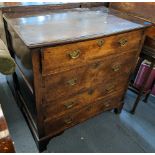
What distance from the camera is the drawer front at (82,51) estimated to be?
1047 millimetres

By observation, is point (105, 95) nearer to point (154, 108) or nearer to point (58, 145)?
point (58, 145)

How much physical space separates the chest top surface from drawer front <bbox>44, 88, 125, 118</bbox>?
1.62ft

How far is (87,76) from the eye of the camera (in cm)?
133

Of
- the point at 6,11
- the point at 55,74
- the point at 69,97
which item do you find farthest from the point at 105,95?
the point at 6,11

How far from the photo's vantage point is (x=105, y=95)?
1.63m

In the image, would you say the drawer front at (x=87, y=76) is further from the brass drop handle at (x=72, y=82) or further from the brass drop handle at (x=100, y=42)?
the brass drop handle at (x=100, y=42)

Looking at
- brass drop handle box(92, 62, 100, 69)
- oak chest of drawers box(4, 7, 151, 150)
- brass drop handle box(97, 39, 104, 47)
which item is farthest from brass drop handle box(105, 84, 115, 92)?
brass drop handle box(97, 39, 104, 47)

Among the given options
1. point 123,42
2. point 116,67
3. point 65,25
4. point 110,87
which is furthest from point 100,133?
point 65,25

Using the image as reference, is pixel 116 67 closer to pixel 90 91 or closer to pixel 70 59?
A: pixel 90 91

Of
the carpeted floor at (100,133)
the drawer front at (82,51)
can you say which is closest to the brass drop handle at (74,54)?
the drawer front at (82,51)

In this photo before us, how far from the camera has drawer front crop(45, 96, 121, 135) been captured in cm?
144

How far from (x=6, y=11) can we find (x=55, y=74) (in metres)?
0.64

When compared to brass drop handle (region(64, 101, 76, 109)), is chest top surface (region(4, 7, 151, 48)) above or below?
above

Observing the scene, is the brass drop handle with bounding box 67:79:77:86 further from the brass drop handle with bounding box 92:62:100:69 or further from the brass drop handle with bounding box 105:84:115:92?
the brass drop handle with bounding box 105:84:115:92
